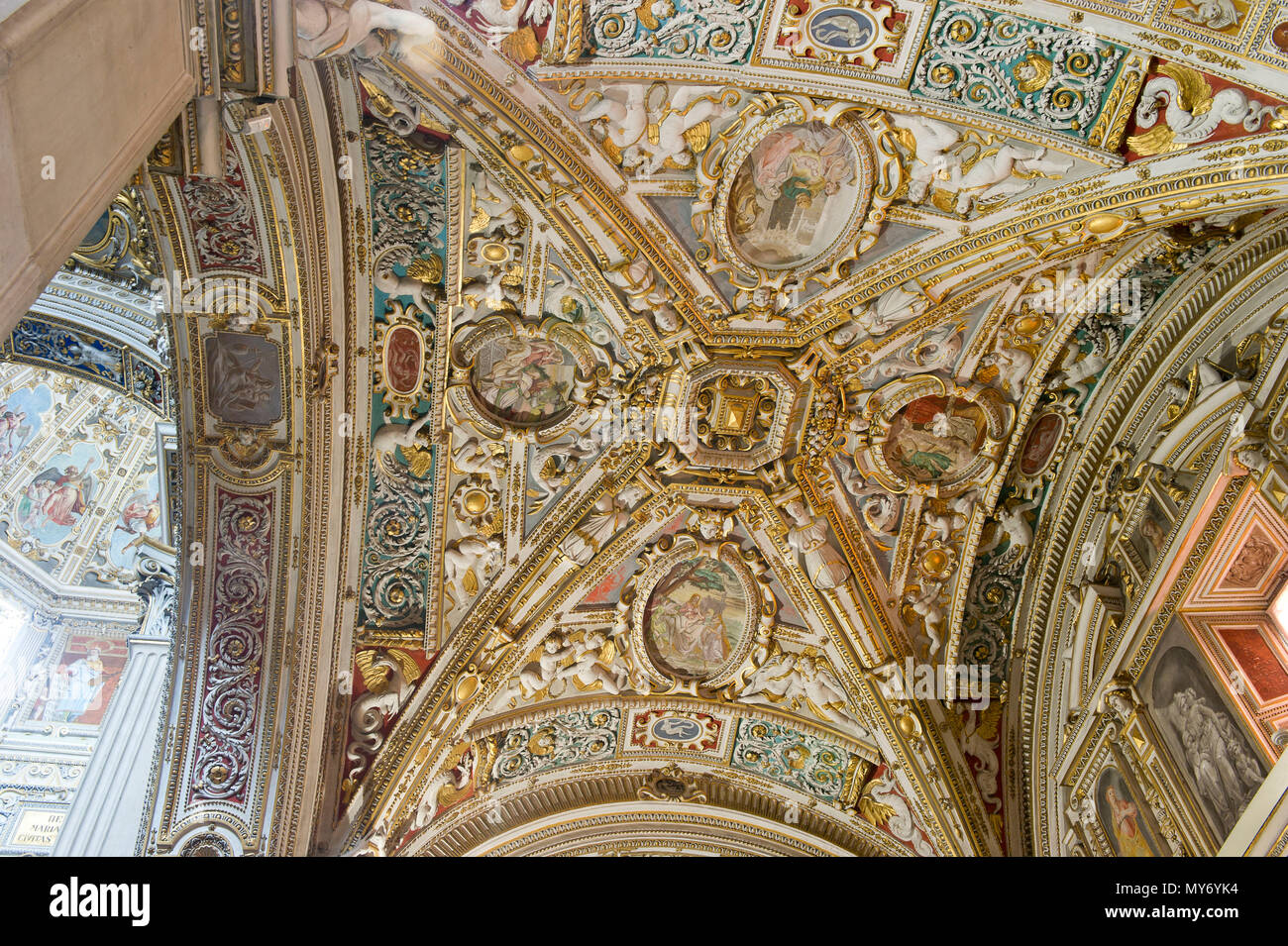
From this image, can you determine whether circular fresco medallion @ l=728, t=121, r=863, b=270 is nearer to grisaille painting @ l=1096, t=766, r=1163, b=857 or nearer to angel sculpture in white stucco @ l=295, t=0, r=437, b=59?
angel sculpture in white stucco @ l=295, t=0, r=437, b=59

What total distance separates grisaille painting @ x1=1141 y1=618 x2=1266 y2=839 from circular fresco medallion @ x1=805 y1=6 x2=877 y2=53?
545cm

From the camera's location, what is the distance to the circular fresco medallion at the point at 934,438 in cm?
1008

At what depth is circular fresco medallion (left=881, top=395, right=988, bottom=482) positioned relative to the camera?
10.1 metres

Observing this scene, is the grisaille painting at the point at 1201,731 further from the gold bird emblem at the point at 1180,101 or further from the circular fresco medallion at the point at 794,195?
the circular fresco medallion at the point at 794,195

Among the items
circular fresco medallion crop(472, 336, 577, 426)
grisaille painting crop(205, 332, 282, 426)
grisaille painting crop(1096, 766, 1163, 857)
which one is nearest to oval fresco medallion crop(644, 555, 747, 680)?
circular fresco medallion crop(472, 336, 577, 426)

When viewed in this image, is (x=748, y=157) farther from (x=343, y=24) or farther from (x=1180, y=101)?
(x=343, y=24)

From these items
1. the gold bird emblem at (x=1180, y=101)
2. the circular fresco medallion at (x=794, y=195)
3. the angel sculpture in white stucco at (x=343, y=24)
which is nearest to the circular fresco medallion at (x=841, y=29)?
the circular fresco medallion at (x=794, y=195)

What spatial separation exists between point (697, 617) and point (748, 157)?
16.8ft

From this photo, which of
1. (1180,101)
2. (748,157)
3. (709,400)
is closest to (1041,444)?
(709,400)

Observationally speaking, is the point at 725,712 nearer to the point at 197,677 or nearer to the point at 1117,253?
the point at 197,677
